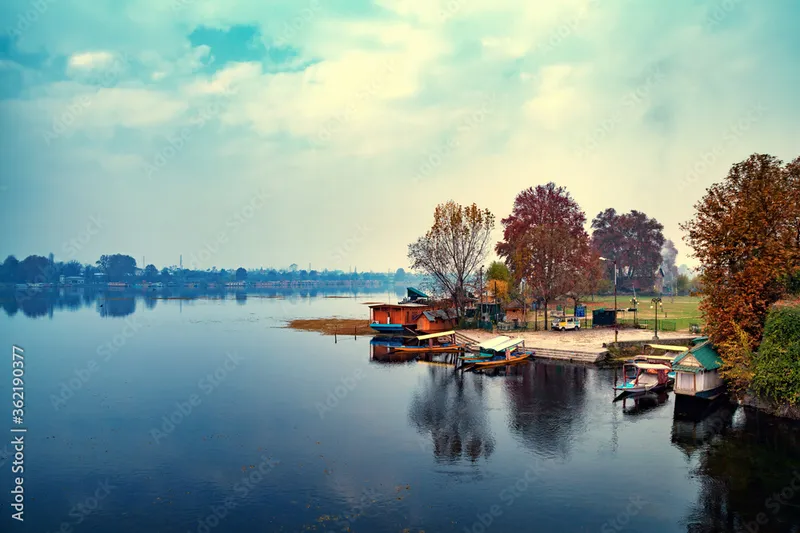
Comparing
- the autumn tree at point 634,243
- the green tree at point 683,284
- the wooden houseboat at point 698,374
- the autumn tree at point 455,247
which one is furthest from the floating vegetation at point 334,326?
the green tree at point 683,284

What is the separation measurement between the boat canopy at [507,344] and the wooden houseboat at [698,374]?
57.5ft

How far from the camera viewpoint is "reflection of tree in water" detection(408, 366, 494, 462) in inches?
1052

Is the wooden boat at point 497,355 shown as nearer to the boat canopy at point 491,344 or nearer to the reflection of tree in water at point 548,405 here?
the boat canopy at point 491,344

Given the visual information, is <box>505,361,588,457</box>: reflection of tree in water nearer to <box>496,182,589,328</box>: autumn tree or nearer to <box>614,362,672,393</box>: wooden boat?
<box>614,362,672,393</box>: wooden boat

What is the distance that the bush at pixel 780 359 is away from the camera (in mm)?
29578

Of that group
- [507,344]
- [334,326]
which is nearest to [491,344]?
[507,344]

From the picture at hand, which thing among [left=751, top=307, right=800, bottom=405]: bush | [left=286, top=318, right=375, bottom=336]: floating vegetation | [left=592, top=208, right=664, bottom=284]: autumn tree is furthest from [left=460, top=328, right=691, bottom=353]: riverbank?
[left=592, top=208, right=664, bottom=284]: autumn tree

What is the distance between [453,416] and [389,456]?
26.0 feet

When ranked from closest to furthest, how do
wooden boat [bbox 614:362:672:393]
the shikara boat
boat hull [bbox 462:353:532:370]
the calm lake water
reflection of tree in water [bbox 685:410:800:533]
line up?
reflection of tree in water [bbox 685:410:800:533] → the calm lake water → wooden boat [bbox 614:362:672:393] → boat hull [bbox 462:353:532:370] → the shikara boat

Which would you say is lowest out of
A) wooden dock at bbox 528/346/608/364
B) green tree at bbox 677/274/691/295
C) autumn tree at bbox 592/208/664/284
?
wooden dock at bbox 528/346/608/364

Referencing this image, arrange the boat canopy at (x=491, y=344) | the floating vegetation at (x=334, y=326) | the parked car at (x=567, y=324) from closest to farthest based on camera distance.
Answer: the boat canopy at (x=491, y=344) < the parked car at (x=567, y=324) < the floating vegetation at (x=334, y=326)

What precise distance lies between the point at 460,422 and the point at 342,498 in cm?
1194

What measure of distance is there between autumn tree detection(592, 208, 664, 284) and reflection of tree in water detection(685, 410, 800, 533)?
112 m

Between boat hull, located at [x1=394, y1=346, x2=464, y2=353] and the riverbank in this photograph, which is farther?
boat hull, located at [x1=394, y1=346, x2=464, y2=353]
